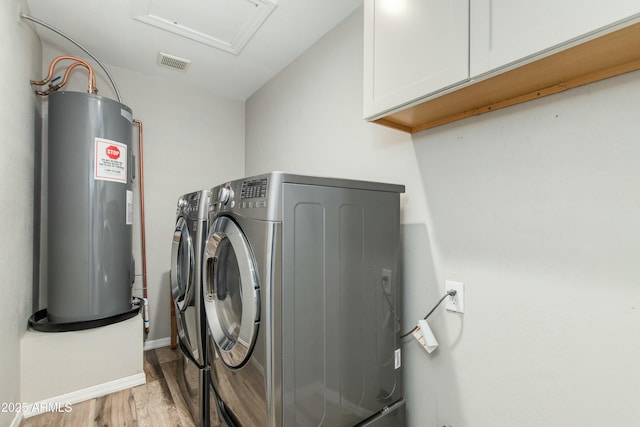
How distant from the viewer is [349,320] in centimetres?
118

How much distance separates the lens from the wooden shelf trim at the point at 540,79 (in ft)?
2.50

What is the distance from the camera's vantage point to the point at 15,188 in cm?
173

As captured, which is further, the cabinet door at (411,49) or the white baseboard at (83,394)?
the white baseboard at (83,394)

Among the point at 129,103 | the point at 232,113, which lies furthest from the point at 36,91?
the point at 232,113

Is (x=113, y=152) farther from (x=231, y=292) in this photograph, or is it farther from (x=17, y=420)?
(x=17, y=420)

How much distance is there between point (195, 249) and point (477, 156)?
1.49 meters

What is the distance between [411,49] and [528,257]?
864mm

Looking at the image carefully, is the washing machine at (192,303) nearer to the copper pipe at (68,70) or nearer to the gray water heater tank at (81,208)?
the gray water heater tank at (81,208)

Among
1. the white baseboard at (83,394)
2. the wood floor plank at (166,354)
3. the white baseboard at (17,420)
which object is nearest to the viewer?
the white baseboard at (17,420)

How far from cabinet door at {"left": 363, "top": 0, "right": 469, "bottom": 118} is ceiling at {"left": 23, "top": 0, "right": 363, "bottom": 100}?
0.82 meters

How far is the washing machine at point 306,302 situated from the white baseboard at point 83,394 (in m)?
1.19

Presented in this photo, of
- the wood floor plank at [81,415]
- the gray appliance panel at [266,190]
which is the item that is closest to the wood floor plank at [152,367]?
the wood floor plank at [81,415]

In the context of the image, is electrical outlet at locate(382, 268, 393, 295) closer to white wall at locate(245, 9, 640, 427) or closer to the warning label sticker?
white wall at locate(245, 9, 640, 427)

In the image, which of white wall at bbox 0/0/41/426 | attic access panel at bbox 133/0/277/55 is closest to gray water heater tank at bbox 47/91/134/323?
white wall at bbox 0/0/41/426
